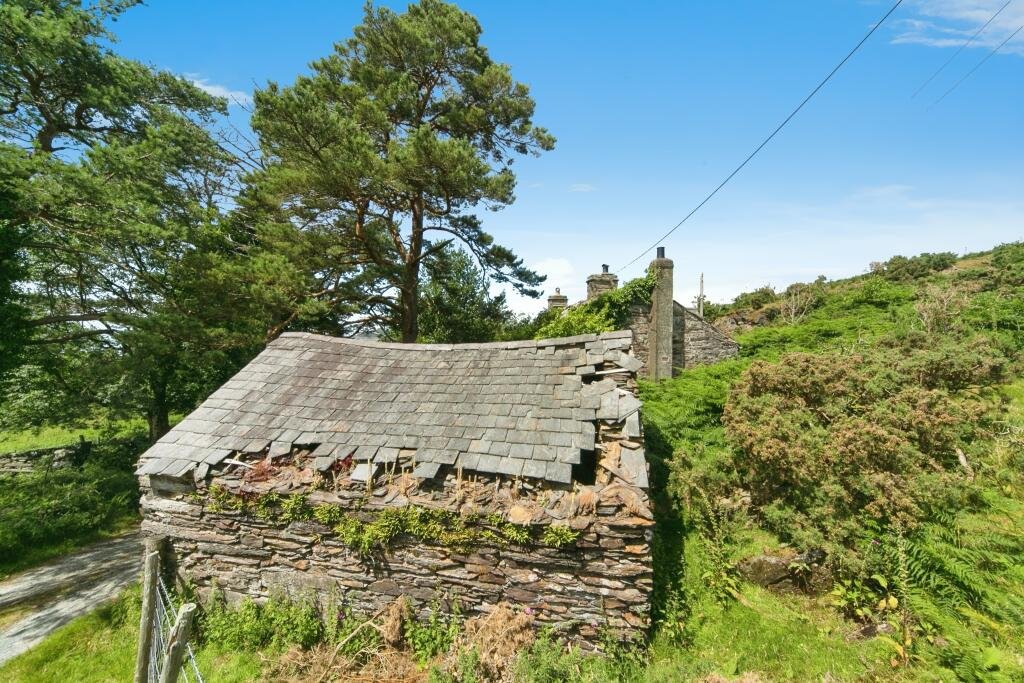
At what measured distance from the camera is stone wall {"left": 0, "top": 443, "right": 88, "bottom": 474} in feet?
44.5

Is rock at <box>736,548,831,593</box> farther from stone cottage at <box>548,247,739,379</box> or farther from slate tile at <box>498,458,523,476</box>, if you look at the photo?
stone cottage at <box>548,247,739,379</box>

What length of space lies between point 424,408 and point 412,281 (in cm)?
952

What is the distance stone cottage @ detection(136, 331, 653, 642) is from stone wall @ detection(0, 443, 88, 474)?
12.0 meters

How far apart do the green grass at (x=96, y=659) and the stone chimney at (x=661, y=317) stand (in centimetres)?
1522

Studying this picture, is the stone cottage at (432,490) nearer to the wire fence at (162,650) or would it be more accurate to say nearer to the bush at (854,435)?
the wire fence at (162,650)

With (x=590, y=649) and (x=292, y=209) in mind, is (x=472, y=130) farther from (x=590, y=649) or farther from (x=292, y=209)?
(x=590, y=649)

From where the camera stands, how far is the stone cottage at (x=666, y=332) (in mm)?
16266

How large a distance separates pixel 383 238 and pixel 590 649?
50.3 ft

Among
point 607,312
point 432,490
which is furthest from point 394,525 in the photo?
point 607,312

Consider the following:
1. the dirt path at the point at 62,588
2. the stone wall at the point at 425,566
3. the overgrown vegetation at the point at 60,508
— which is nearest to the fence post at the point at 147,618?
the stone wall at the point at 425,566

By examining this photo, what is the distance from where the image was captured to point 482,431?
6.60 meters

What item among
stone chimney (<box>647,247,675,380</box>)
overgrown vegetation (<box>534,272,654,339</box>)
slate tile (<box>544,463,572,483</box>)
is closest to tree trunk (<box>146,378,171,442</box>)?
overgrown vegetation (<box>534,272,654,339</box>)

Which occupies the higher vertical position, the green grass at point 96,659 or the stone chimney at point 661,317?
the stone chimney at point 661,317

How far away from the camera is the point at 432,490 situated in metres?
6.00
